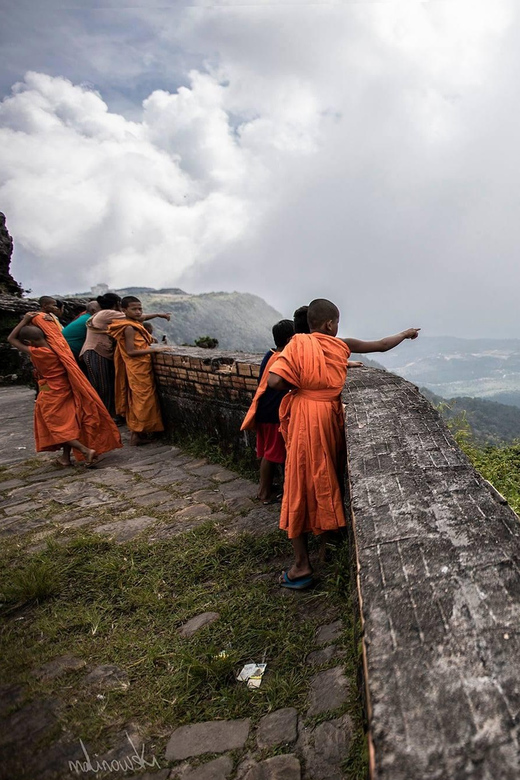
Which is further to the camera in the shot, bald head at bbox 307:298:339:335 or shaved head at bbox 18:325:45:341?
shaved head at bbox 18:325:45:341

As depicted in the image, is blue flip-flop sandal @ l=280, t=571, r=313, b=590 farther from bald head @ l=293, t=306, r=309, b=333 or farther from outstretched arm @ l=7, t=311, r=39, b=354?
outstretched arm @ l=7, t=311, r=39, b=354

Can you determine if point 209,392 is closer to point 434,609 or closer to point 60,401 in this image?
point 60,401

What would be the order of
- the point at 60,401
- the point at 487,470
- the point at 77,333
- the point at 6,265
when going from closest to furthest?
1. the point at 60,401
2. the point at 77,333
3. the point at 487,470
4. the point at 6,265

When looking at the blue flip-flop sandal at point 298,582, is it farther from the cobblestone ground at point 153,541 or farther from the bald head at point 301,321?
the bald head at point 301,321

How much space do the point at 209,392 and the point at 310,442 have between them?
2.25 m

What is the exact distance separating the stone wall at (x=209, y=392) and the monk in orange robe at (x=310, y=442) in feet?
4.48

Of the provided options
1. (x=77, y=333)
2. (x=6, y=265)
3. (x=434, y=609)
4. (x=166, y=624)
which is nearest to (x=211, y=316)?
(x=6, y=265)

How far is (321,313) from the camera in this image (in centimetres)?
260

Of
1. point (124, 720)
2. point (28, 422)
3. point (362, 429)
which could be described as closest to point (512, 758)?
point (124, 720)

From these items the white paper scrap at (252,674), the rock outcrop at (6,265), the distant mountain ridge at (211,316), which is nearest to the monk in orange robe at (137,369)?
the white paper scrap at (252,674)

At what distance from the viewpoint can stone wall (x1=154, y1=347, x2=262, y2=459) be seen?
4113 mm

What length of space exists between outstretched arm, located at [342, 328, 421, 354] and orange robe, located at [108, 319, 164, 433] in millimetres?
2942

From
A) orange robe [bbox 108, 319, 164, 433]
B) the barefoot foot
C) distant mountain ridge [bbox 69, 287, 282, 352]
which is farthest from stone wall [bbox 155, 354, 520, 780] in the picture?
distant mountain ridge [bbox 69, 287, 282, 352]

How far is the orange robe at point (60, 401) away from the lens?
182 inches
